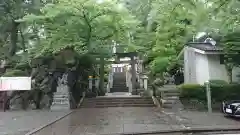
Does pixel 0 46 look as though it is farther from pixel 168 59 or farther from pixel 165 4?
pixel 165 4

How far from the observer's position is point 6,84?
20969 mm

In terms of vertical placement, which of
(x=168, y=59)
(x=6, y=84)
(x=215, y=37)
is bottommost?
(x=6, y=84)

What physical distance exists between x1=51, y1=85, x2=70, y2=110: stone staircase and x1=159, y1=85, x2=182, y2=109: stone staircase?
6.37 m

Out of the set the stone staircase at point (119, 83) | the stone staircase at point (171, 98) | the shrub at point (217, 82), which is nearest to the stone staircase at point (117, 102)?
the stone staircase at point (171, 98)

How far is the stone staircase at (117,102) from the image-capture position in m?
22.7

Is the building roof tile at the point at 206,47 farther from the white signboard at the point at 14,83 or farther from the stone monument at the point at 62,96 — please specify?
the white signboard at the point at 14,83

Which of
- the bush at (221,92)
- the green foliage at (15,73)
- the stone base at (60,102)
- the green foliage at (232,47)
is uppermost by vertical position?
the green foliage at (232,47)

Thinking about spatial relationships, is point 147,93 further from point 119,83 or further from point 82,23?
point 119,83

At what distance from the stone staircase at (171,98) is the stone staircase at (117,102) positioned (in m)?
1.91

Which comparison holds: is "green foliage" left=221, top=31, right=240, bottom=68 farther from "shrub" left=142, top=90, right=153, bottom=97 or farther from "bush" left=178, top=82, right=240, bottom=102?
"shrub" left=142, top=90, right=153, bottom=97

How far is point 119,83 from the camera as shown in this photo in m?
38.9

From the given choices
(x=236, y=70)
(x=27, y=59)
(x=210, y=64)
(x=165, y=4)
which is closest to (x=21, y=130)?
(x=165, y=4)

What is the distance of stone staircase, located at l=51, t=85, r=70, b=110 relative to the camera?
70.8ft

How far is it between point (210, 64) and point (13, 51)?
15466 millimetres
